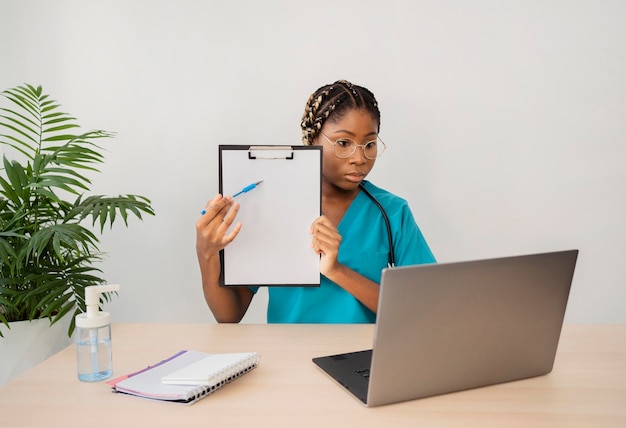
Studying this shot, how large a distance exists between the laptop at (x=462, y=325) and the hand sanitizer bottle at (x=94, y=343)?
393 mm

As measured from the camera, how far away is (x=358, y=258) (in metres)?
1.52

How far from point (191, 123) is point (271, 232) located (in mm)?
1004

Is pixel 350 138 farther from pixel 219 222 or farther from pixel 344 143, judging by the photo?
pixel 219 222

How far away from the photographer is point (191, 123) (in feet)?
6.89

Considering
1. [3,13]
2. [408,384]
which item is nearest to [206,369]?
[408,384]

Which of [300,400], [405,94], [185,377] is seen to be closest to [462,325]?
[300,400]

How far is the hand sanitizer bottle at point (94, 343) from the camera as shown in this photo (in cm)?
93

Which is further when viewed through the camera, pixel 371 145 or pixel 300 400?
pixel 371 145

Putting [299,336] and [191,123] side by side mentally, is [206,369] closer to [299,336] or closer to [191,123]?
[299,336]

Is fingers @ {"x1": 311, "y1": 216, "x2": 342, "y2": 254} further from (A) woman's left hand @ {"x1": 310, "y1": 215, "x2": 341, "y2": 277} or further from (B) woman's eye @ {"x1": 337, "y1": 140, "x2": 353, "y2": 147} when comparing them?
(B) woman's eye @ {"x1": 337, "y1": 140, "x2": 353, "y2": 147}

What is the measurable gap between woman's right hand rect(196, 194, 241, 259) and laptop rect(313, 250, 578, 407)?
1.38 feet

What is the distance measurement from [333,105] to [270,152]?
1.24ft

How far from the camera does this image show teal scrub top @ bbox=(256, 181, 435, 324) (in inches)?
58.4

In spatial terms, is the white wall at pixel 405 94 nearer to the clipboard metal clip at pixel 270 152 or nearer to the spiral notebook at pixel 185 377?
the clipboard metal clip at pixel 270 152
